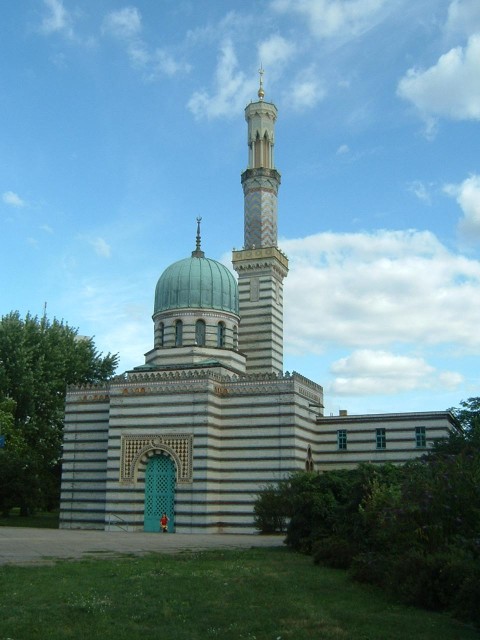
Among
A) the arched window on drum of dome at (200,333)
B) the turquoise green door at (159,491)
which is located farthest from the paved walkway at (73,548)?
the arched window on drum of dome at (200,333)

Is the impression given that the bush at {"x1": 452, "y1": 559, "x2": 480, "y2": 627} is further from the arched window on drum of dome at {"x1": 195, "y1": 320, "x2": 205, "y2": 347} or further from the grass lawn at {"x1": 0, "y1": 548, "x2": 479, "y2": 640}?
the arched window on drum of dome at {"x1": 195, "y1": 320, "x2": 205, "y2": 347}

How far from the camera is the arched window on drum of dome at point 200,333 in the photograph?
137ft

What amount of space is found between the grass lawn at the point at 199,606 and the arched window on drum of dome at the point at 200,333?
25019 mm

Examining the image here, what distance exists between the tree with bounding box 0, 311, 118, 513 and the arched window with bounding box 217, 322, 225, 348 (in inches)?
461

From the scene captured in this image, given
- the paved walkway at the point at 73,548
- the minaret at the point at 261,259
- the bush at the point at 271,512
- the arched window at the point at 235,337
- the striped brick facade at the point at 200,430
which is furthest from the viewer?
the minaret at the point at 261,259

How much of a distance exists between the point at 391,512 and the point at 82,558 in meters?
8.74

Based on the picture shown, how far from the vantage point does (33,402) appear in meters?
46.7

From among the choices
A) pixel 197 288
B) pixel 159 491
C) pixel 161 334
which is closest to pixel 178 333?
pixel 161 334

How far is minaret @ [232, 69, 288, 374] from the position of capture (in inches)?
1836

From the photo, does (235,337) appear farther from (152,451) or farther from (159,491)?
(159,491)

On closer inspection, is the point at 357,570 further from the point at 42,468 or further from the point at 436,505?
the point at 42,468

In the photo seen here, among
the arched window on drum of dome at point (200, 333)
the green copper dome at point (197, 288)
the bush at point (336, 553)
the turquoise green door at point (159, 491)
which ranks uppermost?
the green copper dome at point (197, 288)

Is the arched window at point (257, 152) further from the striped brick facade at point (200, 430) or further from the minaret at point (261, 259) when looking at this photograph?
the striped brick facade at point (200, 430)

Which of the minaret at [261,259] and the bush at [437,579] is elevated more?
the minaret at [261,259]
